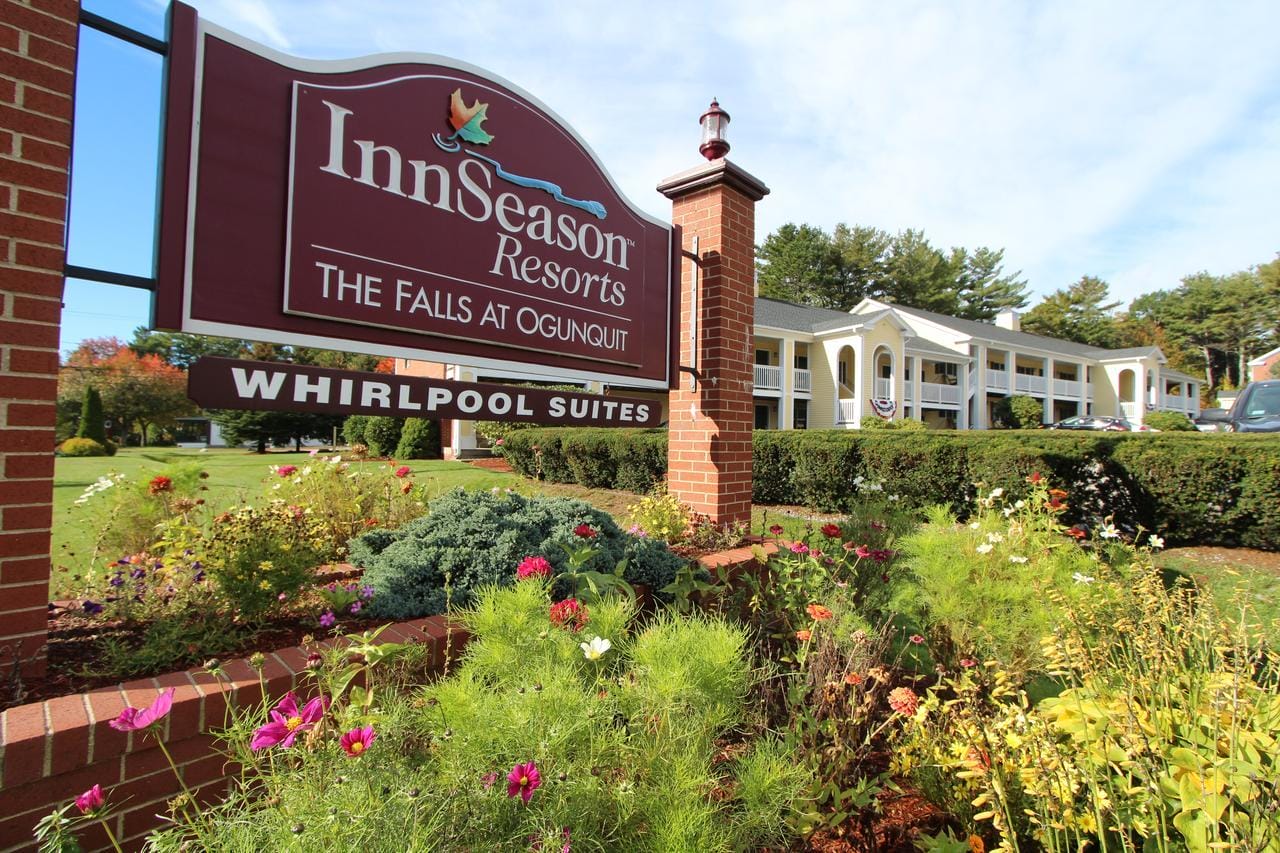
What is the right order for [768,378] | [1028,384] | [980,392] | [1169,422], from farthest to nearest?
1. [1028,384]
2. [980,392]
3. [1169,422]
4. [768,378]

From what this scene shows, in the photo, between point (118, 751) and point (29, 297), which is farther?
point (29, 297)

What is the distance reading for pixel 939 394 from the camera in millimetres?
27359

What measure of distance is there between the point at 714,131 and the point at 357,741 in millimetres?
4570

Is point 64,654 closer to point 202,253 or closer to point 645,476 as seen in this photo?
point 202,253

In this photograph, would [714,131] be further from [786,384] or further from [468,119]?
[786,384]

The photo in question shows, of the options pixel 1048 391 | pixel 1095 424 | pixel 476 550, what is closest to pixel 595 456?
pixel 476 550

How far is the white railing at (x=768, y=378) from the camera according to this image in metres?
22.4

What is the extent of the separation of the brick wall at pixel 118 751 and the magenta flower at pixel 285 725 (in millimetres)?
415

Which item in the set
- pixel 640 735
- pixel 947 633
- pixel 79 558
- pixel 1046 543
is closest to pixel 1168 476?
pixel 1046 543

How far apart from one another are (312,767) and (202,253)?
2002 millimetres

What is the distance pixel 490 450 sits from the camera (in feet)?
58.9

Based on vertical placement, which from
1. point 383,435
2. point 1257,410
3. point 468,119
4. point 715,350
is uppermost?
point 468,119

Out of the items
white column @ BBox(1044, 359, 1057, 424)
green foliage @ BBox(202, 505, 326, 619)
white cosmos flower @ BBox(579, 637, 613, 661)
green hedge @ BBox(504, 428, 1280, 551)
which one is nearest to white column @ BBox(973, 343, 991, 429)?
white column @ BBox(1044, 359, 1057, 424)

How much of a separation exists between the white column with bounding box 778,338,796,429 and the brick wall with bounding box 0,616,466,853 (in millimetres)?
21924
